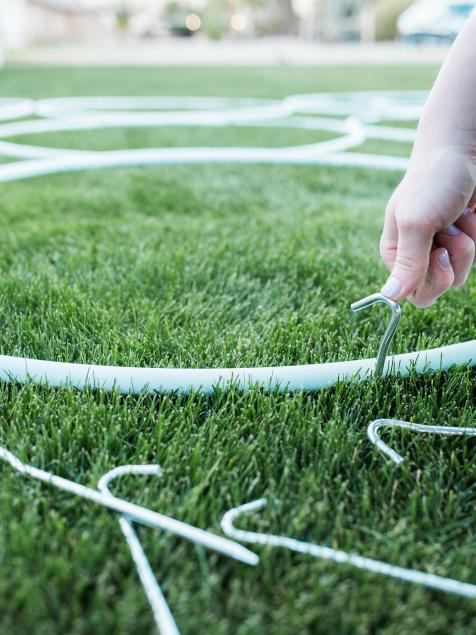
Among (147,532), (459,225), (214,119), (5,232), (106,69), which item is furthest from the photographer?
(106,69)

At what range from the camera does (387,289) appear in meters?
1.27

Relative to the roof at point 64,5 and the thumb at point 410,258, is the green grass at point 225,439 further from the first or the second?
the roof at point 64,5

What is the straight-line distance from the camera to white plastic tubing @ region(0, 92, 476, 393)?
4.52ft

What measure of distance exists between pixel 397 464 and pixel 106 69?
13.9 metres

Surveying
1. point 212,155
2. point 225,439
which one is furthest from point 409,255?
point 212,155

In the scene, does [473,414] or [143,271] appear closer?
[473,414]

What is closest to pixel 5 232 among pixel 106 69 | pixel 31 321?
pixel 31 321

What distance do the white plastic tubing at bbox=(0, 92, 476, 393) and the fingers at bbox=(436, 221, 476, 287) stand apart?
23 centimetres

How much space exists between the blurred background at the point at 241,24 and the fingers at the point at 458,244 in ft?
87.0

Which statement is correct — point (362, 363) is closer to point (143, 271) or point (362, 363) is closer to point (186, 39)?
point (143, 271)

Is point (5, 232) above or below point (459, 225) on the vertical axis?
below

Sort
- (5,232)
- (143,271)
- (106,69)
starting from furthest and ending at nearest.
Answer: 1. (106,69)
2. (5,232)
3. (143,271)

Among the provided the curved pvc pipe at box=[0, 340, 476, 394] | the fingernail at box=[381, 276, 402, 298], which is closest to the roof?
the curved pvc pipe at box=[0, 340, 476, 394]

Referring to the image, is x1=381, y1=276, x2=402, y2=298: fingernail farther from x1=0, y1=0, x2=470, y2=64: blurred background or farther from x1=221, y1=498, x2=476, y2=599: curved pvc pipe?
x1=0, y1=0, x2=470, y2=64: blurred background
